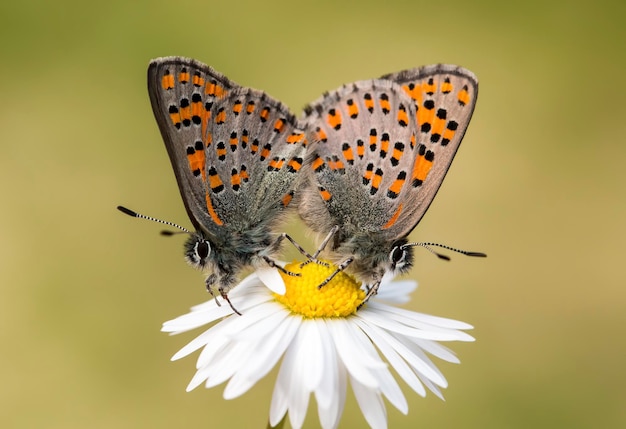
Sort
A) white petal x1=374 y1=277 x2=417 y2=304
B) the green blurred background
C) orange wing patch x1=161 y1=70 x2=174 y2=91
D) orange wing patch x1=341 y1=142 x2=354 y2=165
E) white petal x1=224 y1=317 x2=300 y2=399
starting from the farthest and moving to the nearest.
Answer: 1. the green blurred background
2. white petal x1=374 y1=277 x2=417 y2=304
3. orange wing patch x1=341 y1=142 x2=354 y2=165
4. orange wing patch x1=161 y1=70 x2=174 y2=91
5. white petal x1=224 y1=317 x2=300 y2=399

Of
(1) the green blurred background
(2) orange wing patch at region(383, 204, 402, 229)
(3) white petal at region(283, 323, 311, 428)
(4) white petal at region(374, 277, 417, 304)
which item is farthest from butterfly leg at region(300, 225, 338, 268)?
(1) the green blurred background

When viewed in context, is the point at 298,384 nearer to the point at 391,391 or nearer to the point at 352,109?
the point at 391,391

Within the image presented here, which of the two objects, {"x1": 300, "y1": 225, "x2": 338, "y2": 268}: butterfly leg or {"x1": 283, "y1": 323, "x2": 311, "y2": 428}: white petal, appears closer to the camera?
{"x1": 283, "y1": 323, "x2": 311, "y2": 428}: white petal

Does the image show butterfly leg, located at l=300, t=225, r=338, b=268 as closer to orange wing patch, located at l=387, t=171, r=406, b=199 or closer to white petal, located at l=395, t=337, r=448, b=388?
orange wing patch, located at l=387, t=171, r=406, b=199

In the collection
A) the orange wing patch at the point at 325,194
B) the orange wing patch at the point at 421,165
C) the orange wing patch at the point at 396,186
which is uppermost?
the orange wing patch at the point at 421,165

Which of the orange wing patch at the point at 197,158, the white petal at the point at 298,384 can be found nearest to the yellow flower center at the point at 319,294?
the white petal at the point at 298,384

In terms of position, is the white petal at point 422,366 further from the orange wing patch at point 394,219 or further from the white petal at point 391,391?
the orange wing patch at point 394,219
